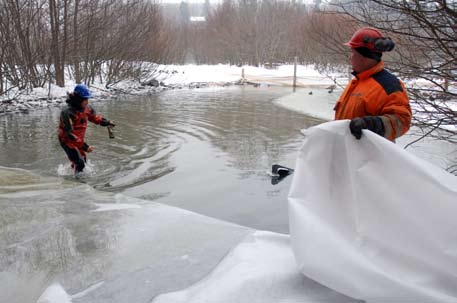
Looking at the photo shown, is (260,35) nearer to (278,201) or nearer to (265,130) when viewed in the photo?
(265,130)

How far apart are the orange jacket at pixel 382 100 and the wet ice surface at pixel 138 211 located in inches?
47.7

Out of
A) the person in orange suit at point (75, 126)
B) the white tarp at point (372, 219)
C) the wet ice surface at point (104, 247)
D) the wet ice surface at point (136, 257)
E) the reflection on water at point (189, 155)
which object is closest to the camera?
the white tarp at point (372, 219)

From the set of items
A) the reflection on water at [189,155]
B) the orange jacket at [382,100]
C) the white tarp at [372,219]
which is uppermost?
the orange jacket at [382,100]

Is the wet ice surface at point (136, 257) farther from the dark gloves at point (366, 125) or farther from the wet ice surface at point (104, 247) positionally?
the dark gloves at point (366, 125)

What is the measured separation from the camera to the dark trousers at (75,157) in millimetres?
6824

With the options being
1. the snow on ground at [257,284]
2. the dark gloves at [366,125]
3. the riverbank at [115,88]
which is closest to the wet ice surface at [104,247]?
the snow on ground at [257,284]

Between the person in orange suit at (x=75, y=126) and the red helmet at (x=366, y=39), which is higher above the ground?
the red helmet at (x=366, y=39)

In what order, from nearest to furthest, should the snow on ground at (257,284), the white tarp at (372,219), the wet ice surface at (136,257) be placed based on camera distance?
the white tarp at (372,219), the snow on ground at (257,284), the wet ice surface at (136,257)

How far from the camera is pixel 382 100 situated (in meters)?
3.12

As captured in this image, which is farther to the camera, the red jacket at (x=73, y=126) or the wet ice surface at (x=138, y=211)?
the red jacket at (x=73, y=126)

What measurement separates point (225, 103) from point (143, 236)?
14.9 meters

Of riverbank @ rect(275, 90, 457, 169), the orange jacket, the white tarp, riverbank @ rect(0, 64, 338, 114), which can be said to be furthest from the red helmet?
riverbank @ rect(0, 64, 338, 114)

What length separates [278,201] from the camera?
18.9 ft

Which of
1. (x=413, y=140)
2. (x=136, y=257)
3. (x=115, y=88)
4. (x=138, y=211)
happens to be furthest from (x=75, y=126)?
(x=115, y=88)
